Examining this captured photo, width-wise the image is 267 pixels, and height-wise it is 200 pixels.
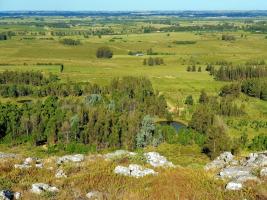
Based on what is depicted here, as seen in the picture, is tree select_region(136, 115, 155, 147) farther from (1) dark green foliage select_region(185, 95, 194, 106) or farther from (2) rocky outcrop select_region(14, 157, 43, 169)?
(2) rocky outcrop select_region(14, 157, 43, 169)

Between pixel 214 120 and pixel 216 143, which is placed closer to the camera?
pixel 216 143

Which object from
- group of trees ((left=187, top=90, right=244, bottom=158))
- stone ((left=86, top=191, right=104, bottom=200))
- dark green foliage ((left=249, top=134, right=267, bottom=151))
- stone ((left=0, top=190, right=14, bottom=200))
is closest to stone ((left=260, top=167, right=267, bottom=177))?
stone ((left=86, top=191, right=104, bottom=200))

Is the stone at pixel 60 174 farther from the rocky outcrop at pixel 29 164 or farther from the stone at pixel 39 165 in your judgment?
the rocky outcrop at pixel 29 164

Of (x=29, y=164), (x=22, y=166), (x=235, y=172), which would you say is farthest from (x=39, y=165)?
(x=235, y=172)

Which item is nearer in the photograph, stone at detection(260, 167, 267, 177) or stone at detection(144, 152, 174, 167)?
stone at detection(260, 167, 267, 177)

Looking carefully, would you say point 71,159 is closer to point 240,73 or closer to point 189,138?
point 189,138

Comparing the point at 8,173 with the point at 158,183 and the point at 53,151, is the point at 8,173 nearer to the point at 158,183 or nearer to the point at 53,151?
the point at 158,183
